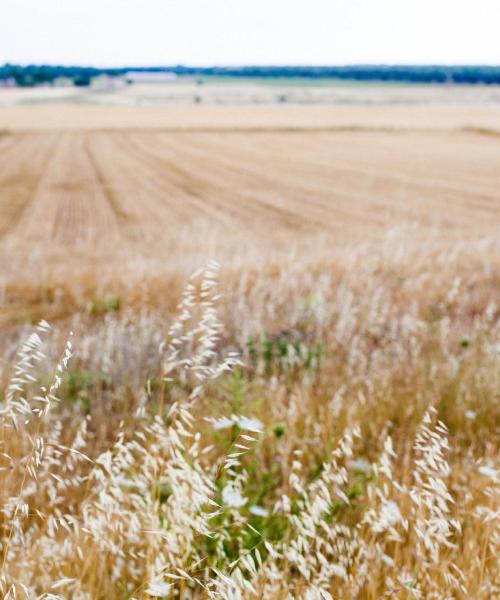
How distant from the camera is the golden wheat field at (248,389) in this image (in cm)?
164

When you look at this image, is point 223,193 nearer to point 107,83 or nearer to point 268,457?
point 268,457

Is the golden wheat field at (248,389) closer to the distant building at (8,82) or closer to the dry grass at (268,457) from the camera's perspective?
the dry grass at (268,457)

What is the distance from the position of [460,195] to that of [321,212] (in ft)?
16.0

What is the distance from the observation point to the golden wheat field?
1642mm

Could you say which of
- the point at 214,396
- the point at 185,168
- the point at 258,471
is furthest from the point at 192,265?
the point at 185,168

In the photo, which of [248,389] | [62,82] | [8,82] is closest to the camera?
[248,389]

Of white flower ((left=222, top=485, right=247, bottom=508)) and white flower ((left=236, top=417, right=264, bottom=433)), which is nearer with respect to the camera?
white flower ((left=236, top=417, right=264, bottom=433))

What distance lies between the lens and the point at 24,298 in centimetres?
734

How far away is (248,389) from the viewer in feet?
12.4

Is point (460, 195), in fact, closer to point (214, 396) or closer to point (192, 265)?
point (192, 265)

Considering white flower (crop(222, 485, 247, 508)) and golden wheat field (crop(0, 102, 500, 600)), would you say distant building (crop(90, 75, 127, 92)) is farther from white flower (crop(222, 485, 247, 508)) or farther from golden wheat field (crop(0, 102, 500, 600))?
white flower (crop(222, 485, 247, 508))

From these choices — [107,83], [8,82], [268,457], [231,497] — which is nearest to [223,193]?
[268,457]

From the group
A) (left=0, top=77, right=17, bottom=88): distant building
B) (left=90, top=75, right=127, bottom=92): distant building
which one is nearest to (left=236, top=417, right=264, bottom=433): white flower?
(left=90, top=75, right=127, bottom=92): distant building

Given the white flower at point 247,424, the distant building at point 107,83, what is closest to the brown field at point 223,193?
the white flower at point 247,424
